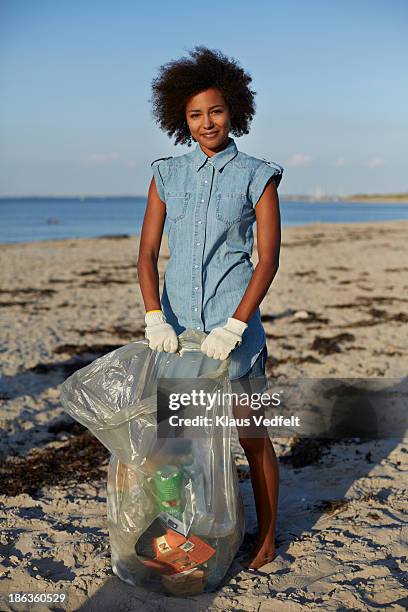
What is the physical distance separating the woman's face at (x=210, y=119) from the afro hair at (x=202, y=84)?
0.04 meters

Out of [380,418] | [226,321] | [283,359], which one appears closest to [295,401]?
[380,418]

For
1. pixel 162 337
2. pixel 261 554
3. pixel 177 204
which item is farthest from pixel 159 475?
pixel 177 204

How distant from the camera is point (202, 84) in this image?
2461mm

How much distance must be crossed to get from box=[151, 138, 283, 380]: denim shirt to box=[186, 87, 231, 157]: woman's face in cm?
5

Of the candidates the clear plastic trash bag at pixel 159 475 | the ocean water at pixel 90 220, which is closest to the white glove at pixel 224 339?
the clear plastic trash bag at pixel 159 475

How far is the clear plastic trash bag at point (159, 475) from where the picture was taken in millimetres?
2398

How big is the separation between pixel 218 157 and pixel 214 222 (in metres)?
0.28

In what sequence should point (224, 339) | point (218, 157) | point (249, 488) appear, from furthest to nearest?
point (249, 488) < point (218, 157) < point (224, 339)

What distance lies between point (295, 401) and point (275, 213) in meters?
3.07

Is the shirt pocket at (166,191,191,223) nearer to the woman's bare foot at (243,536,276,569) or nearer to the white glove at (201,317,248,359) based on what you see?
the white glove at (201,317,248,359)

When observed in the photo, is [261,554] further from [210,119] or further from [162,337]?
[210,119]

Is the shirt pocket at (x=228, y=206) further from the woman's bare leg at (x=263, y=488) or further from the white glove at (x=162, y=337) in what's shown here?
the woman's bare leg at (x=263, y=488)

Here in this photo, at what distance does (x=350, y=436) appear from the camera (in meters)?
4.39

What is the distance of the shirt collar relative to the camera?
95.9 inches
